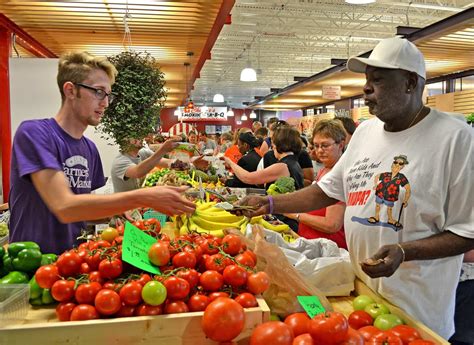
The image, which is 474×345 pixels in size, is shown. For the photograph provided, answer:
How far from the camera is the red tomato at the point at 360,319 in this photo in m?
1.75

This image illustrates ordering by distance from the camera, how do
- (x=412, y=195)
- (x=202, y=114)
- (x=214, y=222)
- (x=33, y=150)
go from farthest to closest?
(x=202, y=114)
(x=214, y=222)
(x=33, y=150)
(x=412, y=195)

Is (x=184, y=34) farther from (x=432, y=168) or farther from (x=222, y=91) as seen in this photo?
(x=222, y=91)

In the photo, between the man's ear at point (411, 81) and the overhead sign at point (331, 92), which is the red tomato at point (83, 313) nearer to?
the man's ear at point (411, 81)

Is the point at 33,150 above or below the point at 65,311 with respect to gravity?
above

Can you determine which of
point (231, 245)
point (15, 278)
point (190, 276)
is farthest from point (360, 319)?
point (15, 278)

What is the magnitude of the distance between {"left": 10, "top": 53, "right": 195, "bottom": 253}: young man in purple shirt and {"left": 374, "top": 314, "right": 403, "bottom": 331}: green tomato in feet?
2.97

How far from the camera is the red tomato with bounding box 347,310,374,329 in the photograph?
1.75 metres

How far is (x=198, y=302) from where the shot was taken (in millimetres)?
1512

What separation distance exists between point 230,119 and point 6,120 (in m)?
34.6

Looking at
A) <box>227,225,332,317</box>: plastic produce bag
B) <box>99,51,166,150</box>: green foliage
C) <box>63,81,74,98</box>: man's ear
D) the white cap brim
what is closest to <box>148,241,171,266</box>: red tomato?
<box>227,225,332,317</box>: plastic produce bag

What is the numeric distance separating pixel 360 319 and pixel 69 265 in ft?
3.94

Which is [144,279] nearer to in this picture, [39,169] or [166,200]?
[166,200]

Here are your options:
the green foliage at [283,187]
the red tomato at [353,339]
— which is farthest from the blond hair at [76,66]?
the green foliage at [283,187]

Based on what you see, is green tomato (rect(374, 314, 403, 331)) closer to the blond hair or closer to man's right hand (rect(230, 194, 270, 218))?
man's right hand (rect(230, 194, 270, 218))
